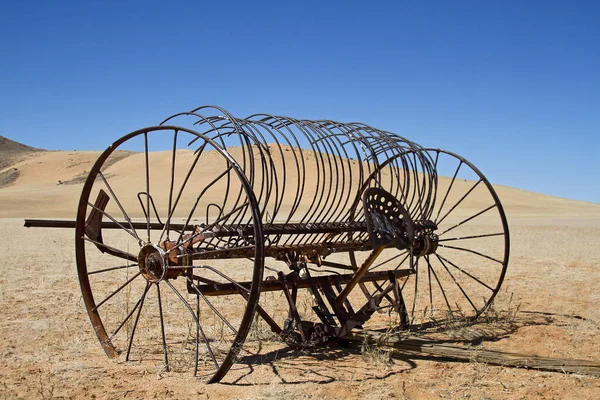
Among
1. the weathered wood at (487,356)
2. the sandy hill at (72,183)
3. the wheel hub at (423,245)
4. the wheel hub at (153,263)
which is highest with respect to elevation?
the sandy hill at (72,183)

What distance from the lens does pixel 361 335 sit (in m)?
6.15

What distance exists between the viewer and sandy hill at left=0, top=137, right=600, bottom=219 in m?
41.9

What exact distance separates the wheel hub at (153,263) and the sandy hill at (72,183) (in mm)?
32249

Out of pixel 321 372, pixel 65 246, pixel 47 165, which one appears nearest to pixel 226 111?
pixel 321 372

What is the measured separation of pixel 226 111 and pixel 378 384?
280 cm

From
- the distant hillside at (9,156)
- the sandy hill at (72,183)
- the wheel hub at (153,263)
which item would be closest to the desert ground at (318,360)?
the wheel hub at (153,263)

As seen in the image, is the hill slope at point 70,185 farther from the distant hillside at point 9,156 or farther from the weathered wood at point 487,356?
the weathered wood at point 487,356

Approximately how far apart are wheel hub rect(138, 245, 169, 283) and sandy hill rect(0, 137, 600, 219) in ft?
106

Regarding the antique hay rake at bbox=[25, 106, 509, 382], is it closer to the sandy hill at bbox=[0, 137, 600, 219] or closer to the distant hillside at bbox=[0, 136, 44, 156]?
the sandy hill at bbox=[0, 137, 600, 219]

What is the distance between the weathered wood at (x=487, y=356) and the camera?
510 cm

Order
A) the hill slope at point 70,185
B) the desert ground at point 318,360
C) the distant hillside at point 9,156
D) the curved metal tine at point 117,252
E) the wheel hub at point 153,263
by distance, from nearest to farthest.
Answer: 1. the desert ground at point 318,360
2. the wheel hub at point 153,263
3. the curved metal tine at point 117,252
4. the hill slope at point 70,185
5. the distant hillside at point 9,156

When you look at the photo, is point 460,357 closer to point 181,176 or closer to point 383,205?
point 383,205

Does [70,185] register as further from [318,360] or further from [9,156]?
[318,360]

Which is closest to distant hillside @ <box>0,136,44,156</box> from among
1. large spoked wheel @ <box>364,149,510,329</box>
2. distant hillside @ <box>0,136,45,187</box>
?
distant hillside @ <box>0,136,45,187</box>
